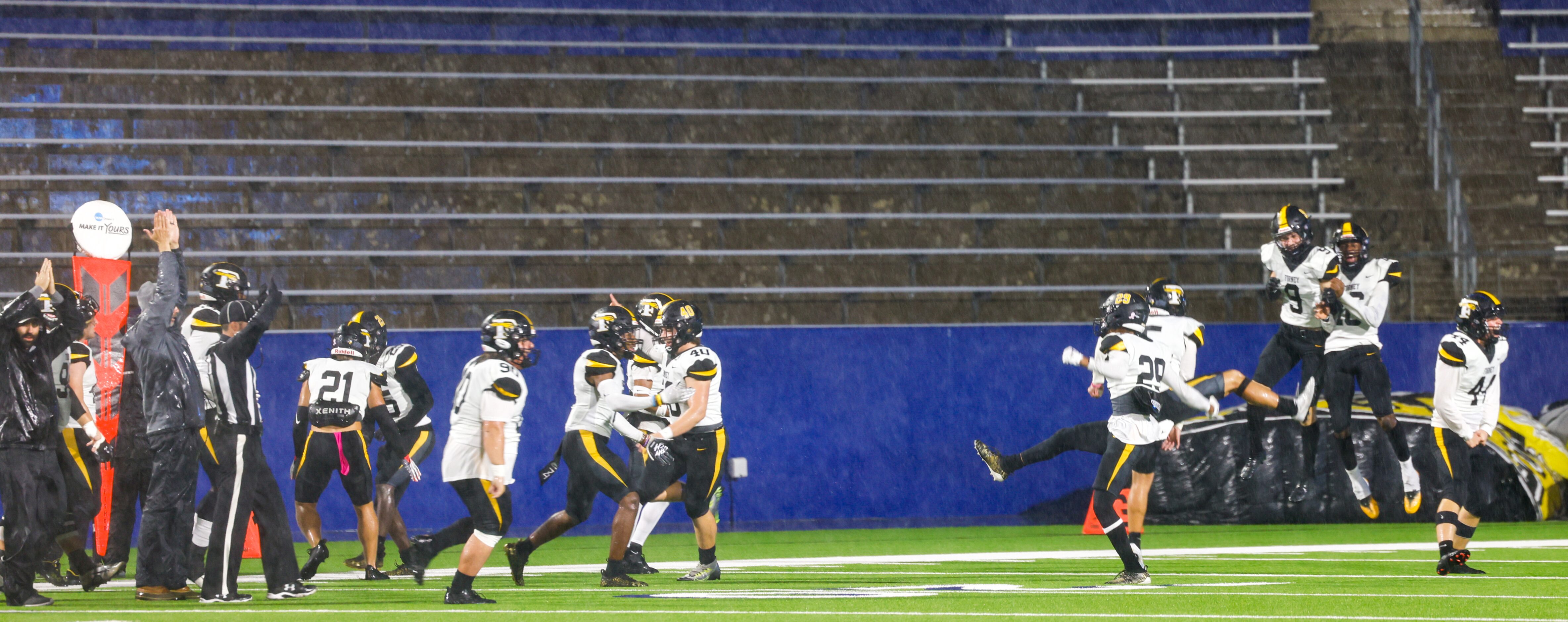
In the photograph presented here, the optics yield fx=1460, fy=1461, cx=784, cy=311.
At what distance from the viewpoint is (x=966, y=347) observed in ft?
51.7

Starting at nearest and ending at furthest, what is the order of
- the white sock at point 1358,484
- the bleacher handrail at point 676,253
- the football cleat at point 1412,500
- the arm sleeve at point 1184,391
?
the arm sleeve at point 1184,391 → the football cleat at point 1412,500 → the white sock at point 1358,484 → the bleacher handrail at point 676,253

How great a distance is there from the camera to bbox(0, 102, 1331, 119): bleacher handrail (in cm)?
1750

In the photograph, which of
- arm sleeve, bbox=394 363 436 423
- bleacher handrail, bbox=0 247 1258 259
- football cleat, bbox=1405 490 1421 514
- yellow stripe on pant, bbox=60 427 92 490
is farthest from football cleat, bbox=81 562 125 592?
football cleat, bbox=1405 490 1421 514

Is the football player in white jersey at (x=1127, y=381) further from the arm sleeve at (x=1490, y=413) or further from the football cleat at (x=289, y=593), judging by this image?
the football cleat at (x=289, y=593)

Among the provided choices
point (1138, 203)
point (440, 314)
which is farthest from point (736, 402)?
point (1138, 203)

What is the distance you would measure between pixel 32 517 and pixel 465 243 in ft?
30.8

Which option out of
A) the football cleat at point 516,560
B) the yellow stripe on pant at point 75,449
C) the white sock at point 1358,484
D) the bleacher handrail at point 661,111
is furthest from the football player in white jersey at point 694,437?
the bleacher handrail at point 661,111

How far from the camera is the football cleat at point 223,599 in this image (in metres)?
8.12

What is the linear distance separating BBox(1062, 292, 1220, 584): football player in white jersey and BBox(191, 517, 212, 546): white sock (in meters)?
5.42

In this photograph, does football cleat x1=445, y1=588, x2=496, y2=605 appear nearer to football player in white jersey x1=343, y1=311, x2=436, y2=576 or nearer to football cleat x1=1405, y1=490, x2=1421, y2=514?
football player in white jersey x1=343, y1=311, x2=436, y2=576

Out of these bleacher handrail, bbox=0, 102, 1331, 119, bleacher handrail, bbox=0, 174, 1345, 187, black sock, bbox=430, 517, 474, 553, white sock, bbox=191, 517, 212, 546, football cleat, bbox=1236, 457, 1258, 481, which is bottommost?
football cleat, bbox=1236, 457, 1258, 481

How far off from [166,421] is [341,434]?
72.6 inches

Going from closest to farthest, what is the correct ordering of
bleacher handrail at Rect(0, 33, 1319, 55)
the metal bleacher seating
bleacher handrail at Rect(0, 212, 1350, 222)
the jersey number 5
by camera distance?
the jersey number 5, bleacher handrail at Rect(0, 212, 1350, 222), the metal bleacher seating, bleacher handrail at Rect(0, 33, 1319, 55)

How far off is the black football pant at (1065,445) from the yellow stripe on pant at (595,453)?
3562mm
